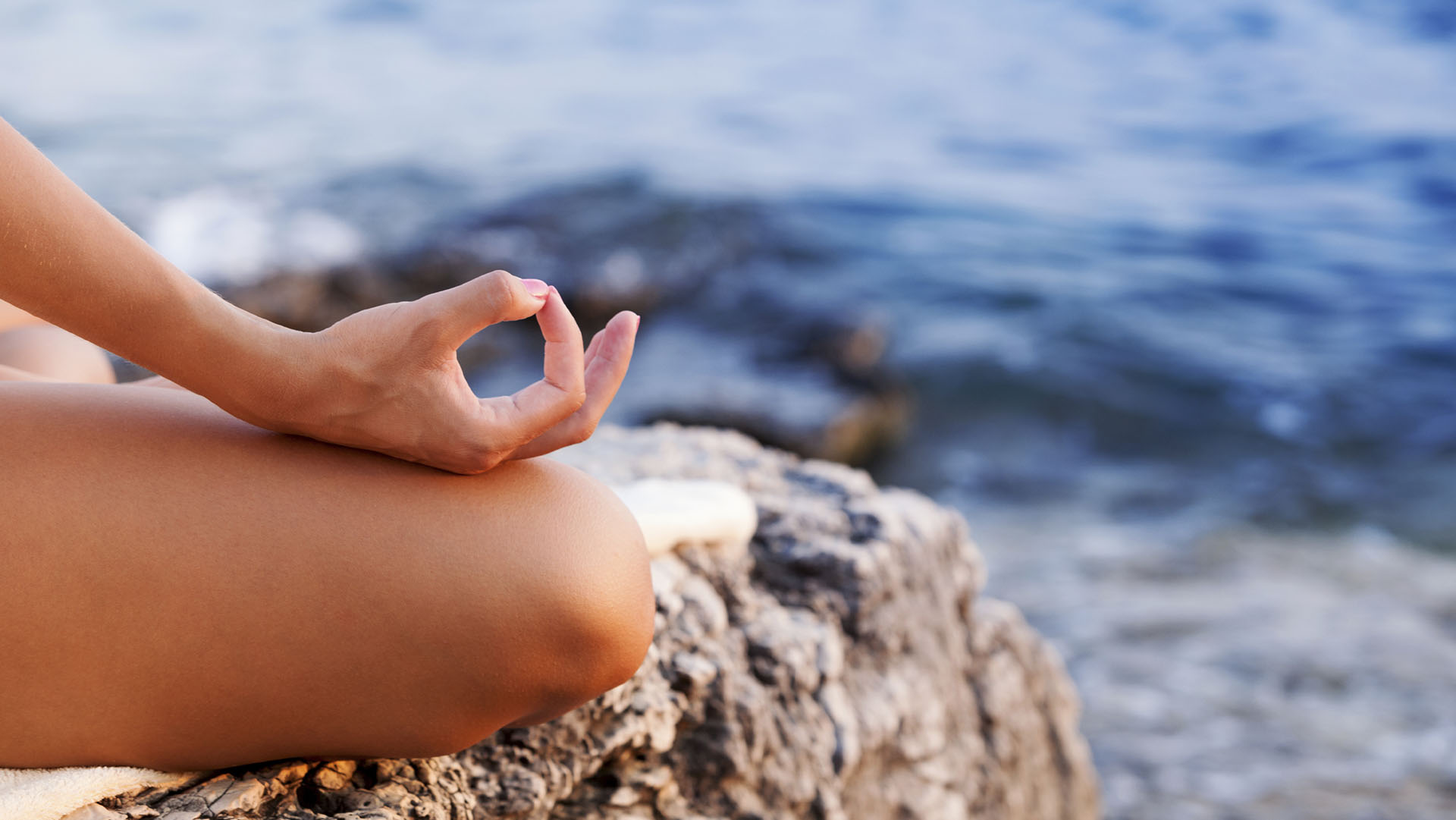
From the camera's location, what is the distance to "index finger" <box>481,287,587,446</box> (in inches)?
38.1

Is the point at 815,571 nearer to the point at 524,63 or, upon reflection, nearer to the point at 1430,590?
the point at 1430,590

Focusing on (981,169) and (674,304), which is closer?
(674,304)

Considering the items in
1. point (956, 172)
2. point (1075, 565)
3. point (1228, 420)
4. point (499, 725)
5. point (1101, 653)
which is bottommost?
point (499, 725)

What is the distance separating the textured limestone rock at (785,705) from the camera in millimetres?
1217

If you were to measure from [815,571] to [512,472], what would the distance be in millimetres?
772

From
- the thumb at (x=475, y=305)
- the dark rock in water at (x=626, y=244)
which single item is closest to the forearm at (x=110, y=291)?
the thumb at (x=475, y=305)

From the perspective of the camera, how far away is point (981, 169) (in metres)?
10.0

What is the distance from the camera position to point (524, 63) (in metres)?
13.7

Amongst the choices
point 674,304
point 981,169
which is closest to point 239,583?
point 674,304

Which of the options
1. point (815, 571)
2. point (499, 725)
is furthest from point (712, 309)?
point (499, 725)

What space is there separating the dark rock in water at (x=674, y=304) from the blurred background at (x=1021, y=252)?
0.03m

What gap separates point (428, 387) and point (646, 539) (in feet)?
1.99

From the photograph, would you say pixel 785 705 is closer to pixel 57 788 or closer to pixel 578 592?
pixel 578 592

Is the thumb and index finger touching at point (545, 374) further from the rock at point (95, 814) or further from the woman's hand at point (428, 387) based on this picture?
the rock at point (95, 814)
